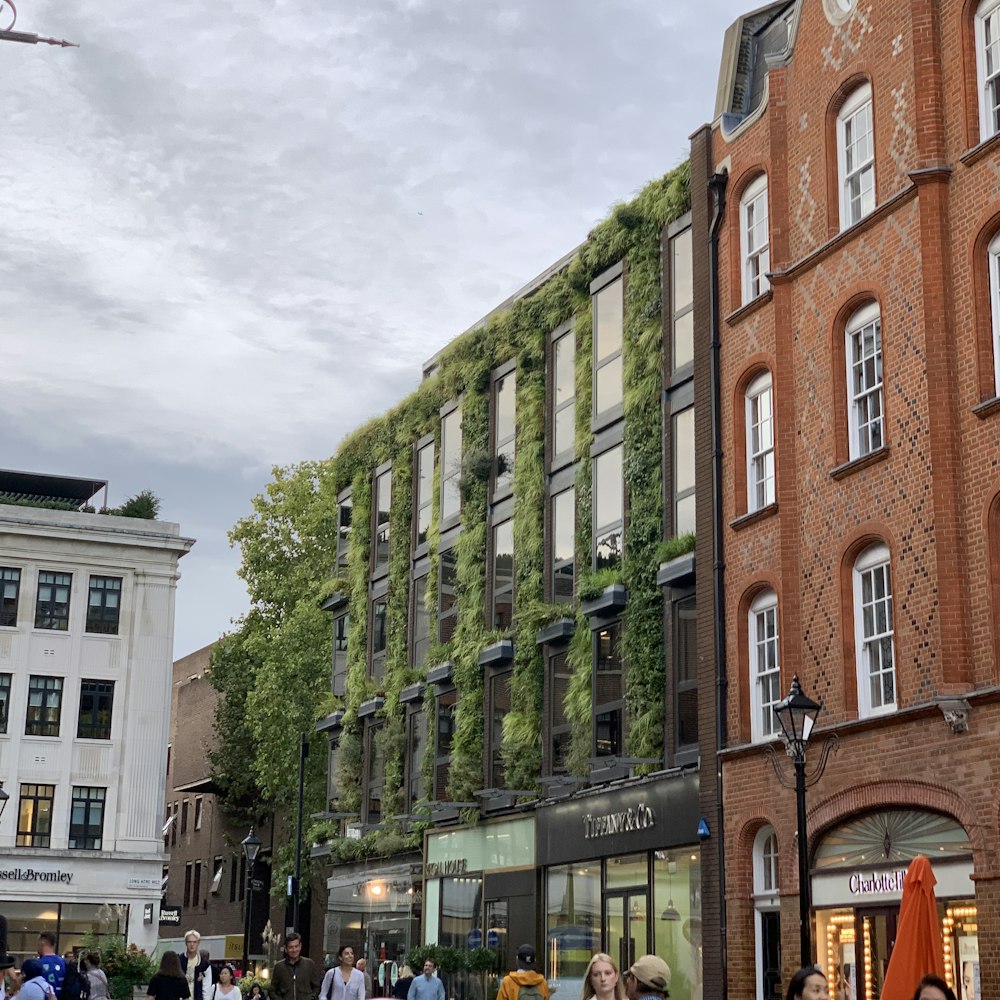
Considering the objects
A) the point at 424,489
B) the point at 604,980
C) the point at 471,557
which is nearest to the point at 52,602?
the point at 424,489

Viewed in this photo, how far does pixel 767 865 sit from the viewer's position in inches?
968

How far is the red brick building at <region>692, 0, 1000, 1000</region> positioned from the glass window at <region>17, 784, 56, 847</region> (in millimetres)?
35418

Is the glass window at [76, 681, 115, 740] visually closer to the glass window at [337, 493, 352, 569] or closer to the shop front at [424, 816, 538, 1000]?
the glass window at [337, 493, 352, 569]

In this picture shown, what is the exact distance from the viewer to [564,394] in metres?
33.3

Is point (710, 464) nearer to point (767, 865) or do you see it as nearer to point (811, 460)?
point (811, 460)

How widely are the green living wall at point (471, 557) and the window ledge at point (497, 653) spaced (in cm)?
33

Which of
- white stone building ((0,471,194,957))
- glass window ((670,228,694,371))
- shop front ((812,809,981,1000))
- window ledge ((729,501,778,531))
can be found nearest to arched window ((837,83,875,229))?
window ledge ((729,501,778,531))

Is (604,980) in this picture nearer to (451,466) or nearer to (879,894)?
(879,894)

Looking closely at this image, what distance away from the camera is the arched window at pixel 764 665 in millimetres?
24422

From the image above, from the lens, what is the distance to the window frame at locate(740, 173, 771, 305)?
1019 inches

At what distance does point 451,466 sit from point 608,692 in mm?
10264

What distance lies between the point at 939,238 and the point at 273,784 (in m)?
33.6

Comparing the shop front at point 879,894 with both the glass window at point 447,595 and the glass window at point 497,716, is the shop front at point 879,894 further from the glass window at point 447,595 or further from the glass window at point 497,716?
the glass window at point 447,595

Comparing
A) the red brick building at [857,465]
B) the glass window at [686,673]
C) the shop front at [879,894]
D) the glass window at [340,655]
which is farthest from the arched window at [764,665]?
the glass window at [340,655]
